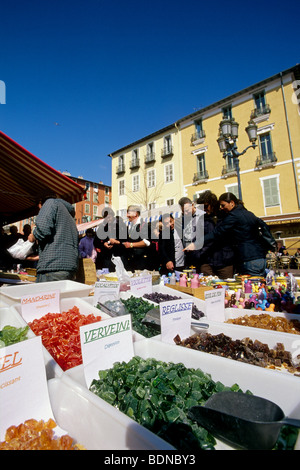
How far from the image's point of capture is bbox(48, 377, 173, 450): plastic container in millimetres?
567

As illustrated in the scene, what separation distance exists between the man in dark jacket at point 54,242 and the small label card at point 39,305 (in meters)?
0.83

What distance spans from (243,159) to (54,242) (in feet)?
55.5

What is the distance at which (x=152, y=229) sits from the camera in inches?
168

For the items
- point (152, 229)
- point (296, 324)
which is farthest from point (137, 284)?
point (152, 229)

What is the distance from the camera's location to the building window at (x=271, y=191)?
15375mm

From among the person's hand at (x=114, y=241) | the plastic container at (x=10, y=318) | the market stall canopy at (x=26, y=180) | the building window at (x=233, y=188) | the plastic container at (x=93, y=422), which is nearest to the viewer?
the plastic container at (x=93, y=422)

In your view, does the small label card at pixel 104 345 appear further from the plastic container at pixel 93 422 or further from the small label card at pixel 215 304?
the small label card at pixel 215 304

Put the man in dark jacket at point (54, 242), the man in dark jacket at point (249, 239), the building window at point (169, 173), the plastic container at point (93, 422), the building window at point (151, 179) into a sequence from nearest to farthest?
the plastic container at point (93, 422) → the man in dark jacket at point (54, 242) → the man in dark jacket at point (249, 239) → the building window at point (169, 173) → the building window at point (151, 179)

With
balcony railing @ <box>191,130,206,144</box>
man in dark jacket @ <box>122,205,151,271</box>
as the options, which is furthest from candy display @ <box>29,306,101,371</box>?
balcony railing @ <box>191,130,206,144</box>

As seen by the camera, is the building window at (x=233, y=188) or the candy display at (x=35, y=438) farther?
the building window at (x=233, y=188)

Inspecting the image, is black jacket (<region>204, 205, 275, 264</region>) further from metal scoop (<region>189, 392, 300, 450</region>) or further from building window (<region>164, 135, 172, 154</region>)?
building window (<region>164, 135, 172, 154</region>)

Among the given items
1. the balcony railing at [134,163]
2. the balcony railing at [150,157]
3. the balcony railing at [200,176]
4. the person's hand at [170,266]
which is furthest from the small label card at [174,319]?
the balcony railing at [134,163]

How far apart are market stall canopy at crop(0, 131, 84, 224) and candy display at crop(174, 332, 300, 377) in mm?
2094
